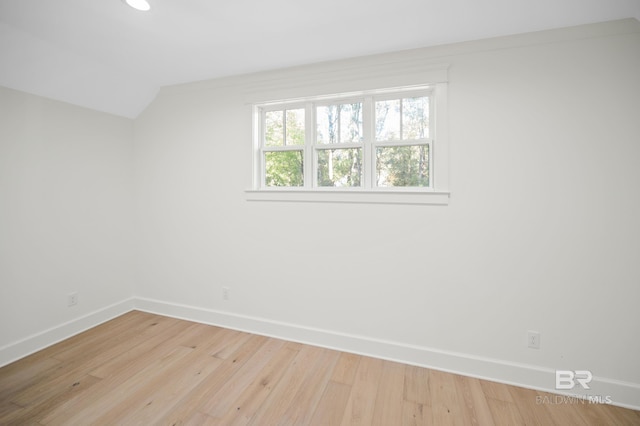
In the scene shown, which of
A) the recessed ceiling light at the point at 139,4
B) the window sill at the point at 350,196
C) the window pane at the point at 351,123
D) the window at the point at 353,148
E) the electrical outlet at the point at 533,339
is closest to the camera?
the recessed ceiling light at the point at 139,4

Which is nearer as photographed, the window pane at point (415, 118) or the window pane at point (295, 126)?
the window pane at point (415, 118)

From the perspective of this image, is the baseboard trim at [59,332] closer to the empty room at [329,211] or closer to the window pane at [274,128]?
the empty room at [329,211]

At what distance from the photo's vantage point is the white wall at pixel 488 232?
1979 mm

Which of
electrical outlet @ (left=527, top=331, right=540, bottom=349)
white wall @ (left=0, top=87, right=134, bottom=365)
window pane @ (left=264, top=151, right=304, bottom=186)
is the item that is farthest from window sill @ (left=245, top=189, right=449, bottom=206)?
white wall @ (left=0, top=87, right=134, bottom=365)

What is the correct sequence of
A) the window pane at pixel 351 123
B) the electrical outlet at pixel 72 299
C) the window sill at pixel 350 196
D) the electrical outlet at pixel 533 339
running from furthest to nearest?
1. the electrical outlet at pixel 72 299
2. the window pane at pixel 351 123
3. the window sill at pixel 350 196
4. the electrical outlet at pixel 533 339

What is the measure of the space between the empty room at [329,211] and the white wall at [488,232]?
2 cm

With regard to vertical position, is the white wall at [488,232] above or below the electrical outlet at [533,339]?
above

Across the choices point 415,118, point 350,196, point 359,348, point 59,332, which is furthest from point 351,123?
point 59,332

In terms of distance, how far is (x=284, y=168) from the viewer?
295cm

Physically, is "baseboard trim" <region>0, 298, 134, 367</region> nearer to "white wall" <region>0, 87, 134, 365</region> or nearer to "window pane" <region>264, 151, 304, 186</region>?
"white wall" <region>0, 87, 134, 365</region>

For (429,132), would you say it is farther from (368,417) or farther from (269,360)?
(269,360)

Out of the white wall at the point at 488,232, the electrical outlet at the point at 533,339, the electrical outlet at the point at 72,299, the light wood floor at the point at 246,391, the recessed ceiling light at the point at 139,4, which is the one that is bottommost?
the light wood floor at the point at 246,391

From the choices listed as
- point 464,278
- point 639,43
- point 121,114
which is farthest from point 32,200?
point 639,43

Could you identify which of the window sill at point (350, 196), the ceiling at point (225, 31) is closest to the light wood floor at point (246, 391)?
the window sill at point (350, 196)
